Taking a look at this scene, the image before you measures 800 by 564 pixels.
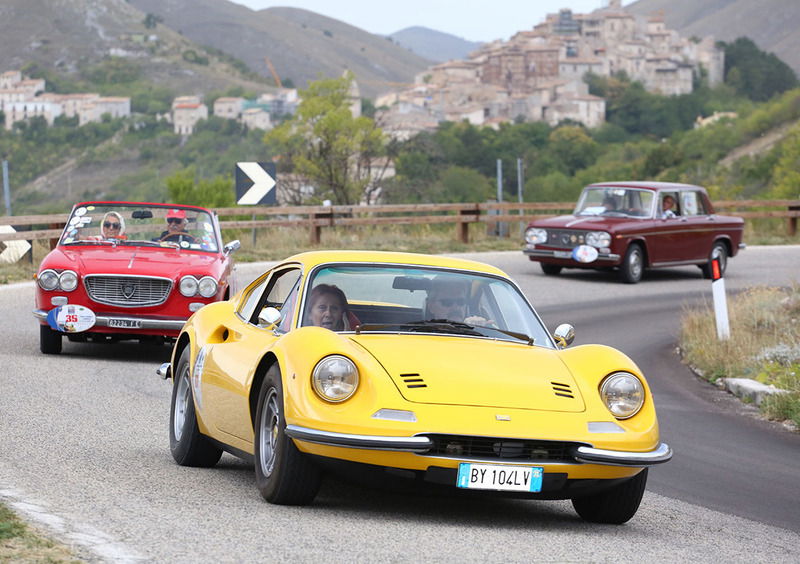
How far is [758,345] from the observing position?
14.7 m

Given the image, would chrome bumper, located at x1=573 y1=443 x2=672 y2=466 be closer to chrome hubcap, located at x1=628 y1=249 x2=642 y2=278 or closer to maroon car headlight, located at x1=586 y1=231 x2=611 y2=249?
maroon car headlight, located at x1=586 y1=231 x2=611 y2=249

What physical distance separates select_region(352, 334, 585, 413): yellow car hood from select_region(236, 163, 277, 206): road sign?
2120 cm

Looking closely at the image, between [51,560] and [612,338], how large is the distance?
12588 mm

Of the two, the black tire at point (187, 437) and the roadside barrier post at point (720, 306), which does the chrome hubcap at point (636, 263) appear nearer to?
the roadside barrier post at point (720, 306)

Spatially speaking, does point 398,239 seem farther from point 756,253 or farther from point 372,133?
point 372,133

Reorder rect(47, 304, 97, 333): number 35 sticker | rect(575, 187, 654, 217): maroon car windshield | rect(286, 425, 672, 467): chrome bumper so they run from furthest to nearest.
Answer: rect(575, 187, 654, 217): maroon car windshield
rect(47, 304, 97, 333): number 35 sticker
rect(286, 425, 672, 467): chrome bumper

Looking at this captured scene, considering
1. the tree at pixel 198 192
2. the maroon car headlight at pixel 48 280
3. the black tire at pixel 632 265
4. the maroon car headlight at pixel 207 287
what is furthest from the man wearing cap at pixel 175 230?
the tree at pixel 198 192

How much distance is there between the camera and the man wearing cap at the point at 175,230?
14156mm

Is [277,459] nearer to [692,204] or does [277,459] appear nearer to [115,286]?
[115,286]

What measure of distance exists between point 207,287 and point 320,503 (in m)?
7.08

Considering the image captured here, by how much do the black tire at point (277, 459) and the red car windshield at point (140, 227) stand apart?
7.75 meters

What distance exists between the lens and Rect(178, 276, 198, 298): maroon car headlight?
13.2 metres

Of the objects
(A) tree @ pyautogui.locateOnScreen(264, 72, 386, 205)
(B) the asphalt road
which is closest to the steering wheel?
(B) the asphalt road

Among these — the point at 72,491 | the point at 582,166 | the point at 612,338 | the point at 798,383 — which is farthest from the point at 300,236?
the point at 582,166
